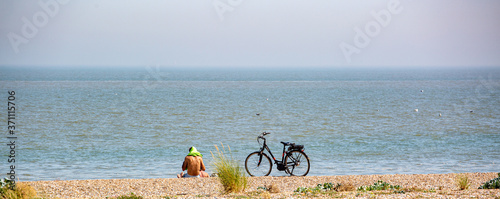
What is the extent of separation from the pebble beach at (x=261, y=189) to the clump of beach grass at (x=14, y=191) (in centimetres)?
56

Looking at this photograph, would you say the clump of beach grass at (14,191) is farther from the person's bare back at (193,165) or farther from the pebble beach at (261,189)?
the person's bare back at (193,165)

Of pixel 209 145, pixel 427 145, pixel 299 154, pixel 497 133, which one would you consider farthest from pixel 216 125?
pixel 299 154

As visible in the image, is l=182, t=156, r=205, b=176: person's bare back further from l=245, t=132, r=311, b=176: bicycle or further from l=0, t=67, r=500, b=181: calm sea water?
l=245, t=132, r=311, b=176: bicycle

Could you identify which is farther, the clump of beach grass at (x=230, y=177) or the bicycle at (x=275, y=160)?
the bicycle at (x=275, y=160)

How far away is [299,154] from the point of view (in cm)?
1313

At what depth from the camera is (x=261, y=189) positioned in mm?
9797

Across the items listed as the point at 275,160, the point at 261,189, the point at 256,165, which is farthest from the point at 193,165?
the point at 261,189

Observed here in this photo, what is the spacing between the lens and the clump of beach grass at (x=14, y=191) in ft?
26.4

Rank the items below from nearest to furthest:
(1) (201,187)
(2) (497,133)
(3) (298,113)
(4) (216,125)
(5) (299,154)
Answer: (1) (201,187), (5) (299,154), (2) (497,133), (4) (216,125), (3) (298,113)

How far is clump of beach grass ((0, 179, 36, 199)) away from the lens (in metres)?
8.05

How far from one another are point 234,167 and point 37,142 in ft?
60.8

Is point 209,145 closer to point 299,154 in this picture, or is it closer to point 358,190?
point 299,154

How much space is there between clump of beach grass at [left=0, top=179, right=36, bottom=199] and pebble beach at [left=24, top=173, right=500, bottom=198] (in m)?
0.56

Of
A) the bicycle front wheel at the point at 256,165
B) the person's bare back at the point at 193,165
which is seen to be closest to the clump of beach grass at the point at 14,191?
the person's bare back at the point at 193,165
